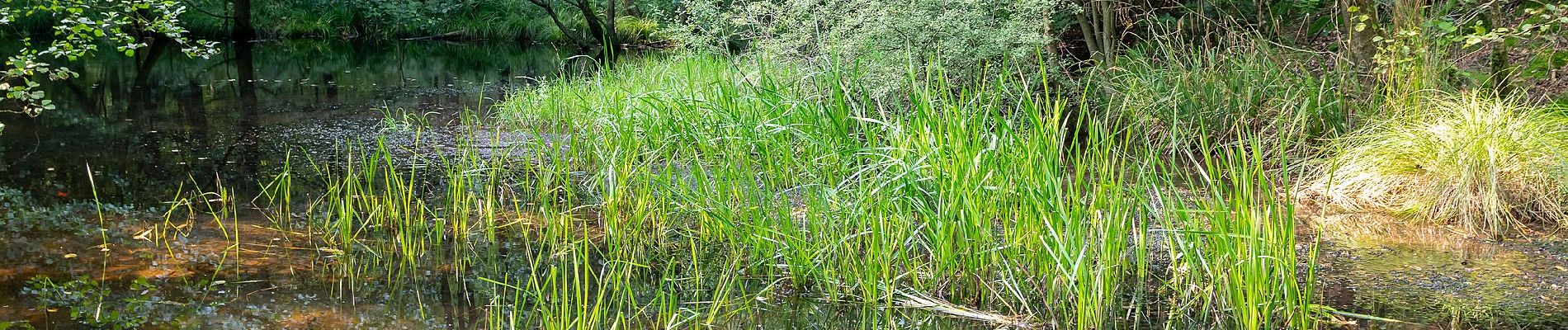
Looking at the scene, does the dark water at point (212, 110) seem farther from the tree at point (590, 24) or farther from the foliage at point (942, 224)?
the foliage at point (942, 224)

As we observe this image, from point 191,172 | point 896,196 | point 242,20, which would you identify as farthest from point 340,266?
point 242,20

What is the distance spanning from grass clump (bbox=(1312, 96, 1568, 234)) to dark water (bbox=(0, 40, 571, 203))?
3.93 metres

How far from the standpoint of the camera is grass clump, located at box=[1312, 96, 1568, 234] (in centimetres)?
425

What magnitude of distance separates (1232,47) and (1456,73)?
4.03 feet

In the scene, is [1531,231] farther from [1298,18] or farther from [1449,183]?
[1298,18]

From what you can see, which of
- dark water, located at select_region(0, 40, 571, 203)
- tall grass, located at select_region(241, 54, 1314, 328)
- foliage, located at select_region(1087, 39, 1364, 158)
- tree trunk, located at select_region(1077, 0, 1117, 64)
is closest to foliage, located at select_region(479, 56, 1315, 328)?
tall grass, located at select_region(241, 54, 1314, 328)

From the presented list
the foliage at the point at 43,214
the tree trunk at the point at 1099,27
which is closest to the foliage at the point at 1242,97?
the tree trunk at the point at 1099,27

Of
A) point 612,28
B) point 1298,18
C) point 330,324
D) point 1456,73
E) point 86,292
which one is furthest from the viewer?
point 612,28

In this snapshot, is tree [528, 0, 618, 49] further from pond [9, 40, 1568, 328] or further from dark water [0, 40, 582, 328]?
pond [9, 40, 1568, 328]

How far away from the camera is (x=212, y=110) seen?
8430 millimetres

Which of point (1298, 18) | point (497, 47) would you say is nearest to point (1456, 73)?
point (1298, 18)

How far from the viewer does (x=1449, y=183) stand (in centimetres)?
439

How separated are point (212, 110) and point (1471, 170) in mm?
8053

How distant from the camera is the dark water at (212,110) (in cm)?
548
